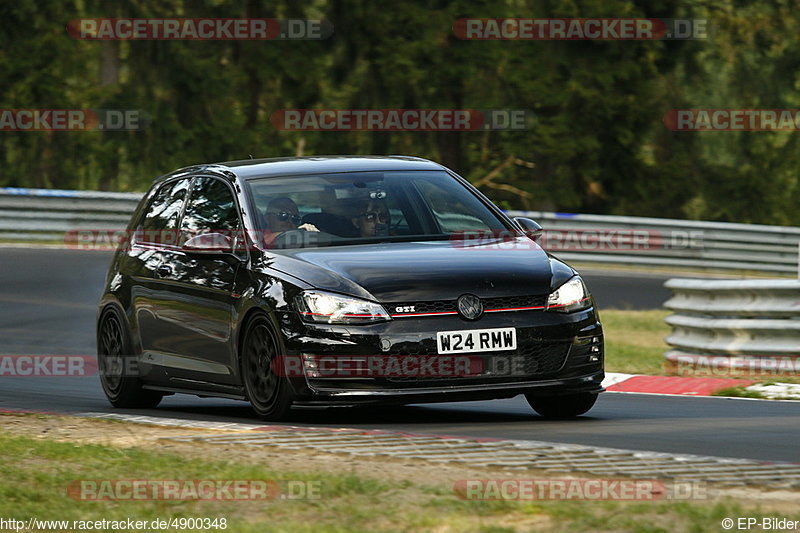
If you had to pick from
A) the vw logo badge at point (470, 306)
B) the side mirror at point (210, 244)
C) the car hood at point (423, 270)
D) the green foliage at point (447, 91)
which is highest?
the green foliage at point (447, 91)

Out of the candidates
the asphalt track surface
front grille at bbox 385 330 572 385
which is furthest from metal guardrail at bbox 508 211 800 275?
front grille at bbox 385 330 572 385


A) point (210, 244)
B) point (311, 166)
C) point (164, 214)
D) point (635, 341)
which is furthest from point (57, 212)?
point (210, 244)

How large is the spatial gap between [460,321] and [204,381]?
2.00 metres

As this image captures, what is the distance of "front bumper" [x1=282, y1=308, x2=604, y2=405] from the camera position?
8844 millimetres

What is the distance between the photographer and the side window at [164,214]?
11.0m

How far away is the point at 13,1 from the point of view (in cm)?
3506

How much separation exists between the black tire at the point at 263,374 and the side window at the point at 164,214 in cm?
153

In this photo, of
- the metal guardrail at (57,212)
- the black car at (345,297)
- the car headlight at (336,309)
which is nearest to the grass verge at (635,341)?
the black car at (345,297)

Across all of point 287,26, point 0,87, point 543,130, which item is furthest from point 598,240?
point 0,87

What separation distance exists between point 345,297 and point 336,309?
8 cm

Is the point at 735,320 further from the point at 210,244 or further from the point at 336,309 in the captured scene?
the point at 336,309

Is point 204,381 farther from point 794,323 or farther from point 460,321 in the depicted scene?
point 794,323

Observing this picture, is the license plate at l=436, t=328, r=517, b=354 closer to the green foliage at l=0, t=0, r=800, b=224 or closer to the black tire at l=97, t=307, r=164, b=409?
the black tire at l=97, t=307, r=164, b=409

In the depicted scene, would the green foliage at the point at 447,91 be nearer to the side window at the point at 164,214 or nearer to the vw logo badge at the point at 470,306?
the side window at the point at 164,214
